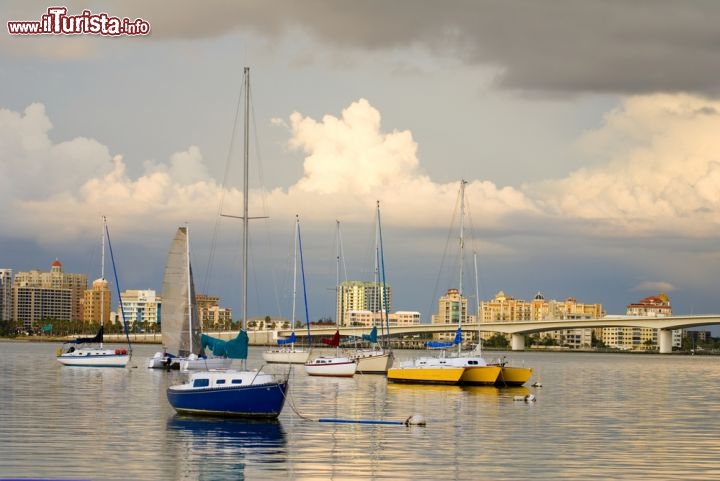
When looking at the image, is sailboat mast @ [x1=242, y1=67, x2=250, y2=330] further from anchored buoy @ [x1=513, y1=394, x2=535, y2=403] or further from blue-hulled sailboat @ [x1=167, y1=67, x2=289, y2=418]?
anchored buoy @ [x1=513, y1=394, x2=535, y2=403]

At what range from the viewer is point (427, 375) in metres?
82.1

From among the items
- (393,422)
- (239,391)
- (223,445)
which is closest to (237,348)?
(239,391)

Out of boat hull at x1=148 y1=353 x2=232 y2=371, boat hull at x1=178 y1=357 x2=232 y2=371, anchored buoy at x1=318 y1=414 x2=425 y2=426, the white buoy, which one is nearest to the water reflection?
anchored buoy at x1=318 y1=414 x2=425 y2=426

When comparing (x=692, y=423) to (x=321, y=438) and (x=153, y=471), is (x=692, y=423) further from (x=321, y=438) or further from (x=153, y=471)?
(x=153, y=471)

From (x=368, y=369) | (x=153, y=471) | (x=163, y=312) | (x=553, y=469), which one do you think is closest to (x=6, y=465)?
(x=153, y=471)

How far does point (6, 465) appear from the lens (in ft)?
113

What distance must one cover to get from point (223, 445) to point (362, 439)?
5.59 metres

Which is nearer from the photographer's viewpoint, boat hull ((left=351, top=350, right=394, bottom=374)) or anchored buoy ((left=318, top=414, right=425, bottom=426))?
anchored buoy ((left=318, top=414, right=425, bottom=426))

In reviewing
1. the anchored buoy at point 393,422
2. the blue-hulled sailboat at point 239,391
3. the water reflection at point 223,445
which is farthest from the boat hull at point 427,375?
the blue-hulled sailboat at point 239,391

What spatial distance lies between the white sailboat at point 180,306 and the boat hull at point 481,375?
16.7 m

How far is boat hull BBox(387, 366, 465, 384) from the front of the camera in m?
81.2

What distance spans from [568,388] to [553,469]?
52180mm

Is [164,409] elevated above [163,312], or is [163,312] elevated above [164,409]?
[163,312]

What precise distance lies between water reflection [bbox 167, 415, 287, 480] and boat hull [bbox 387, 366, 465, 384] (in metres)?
33.4
